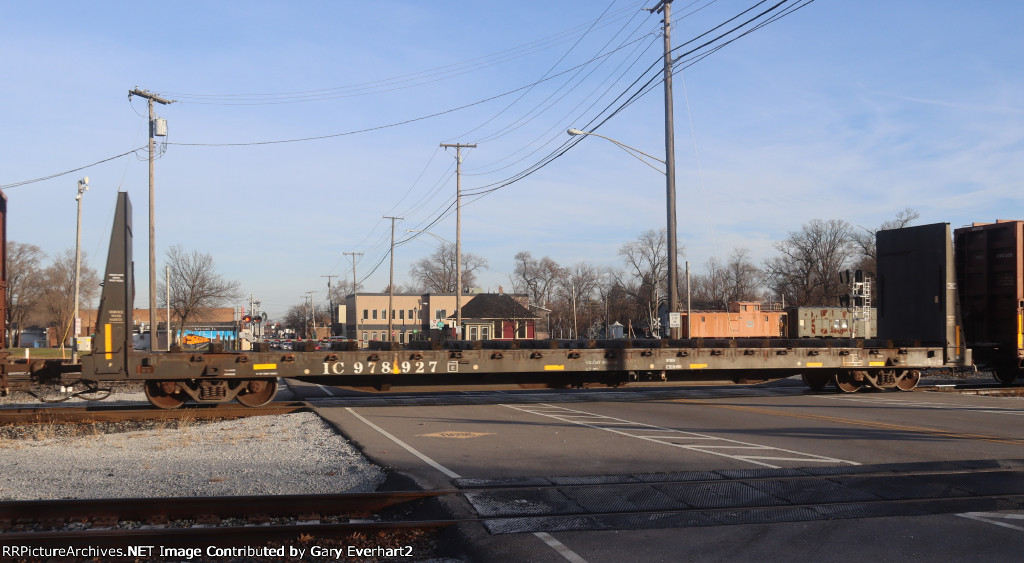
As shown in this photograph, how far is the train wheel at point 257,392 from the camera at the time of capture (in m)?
16.2

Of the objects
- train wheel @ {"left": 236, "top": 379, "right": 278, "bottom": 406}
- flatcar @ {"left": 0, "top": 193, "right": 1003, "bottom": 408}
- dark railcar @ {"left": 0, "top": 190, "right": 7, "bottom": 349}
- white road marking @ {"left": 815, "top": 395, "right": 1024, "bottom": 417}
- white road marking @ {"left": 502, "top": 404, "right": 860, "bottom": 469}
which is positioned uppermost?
dark railcar @ {"left": 0, "top": 190, "right": 7, "bottom": 349}

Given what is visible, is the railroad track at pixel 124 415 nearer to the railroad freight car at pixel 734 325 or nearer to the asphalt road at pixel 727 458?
the asphalt road at pixel 727 458

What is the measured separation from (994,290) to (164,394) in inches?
817

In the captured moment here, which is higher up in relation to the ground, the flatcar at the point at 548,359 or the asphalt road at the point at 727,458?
the flatcar at the point at 548,359

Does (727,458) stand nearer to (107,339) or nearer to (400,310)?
(107,339)

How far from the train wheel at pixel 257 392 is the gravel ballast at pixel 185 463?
226 centimetres

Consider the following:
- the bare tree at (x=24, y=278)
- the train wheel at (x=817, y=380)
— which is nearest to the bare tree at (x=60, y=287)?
the bare tree at (x=24, y=278)

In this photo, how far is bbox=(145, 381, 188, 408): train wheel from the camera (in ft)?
50.9

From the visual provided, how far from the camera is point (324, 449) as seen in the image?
437 inches

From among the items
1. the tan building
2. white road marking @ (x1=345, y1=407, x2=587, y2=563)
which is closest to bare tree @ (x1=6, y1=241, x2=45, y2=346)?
the tan building

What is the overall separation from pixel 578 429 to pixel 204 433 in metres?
6.37

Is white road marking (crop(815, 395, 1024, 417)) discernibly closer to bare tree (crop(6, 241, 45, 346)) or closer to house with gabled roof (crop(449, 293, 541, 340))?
house with gabled roof (crop(449, 293, 541, 340))

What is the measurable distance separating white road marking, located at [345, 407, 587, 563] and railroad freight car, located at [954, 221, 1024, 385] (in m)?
16.5

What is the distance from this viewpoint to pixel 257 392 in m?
16.2
